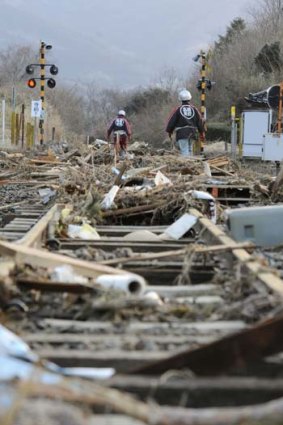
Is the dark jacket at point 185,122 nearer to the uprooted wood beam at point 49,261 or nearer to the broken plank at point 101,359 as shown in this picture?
the uprooted wood beam at point 49,261

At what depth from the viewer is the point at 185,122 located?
15.8 metres

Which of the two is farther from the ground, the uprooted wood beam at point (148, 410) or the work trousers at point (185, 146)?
the work trousers at point (185, 146)

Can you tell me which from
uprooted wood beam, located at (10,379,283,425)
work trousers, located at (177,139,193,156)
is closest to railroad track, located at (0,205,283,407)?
uprooted wood beam, located at (10,379,283,425)

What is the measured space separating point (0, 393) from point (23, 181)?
10.0m

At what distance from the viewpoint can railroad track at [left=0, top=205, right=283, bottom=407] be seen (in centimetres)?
242

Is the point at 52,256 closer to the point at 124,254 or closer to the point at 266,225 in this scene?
the point at 124,254

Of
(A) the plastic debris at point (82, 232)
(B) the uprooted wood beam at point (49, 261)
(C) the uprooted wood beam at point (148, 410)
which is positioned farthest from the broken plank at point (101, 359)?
(A) the plastic debris at point (82, 232)

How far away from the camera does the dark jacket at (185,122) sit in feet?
51.8

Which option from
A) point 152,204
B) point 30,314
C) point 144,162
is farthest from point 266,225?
point 144,162

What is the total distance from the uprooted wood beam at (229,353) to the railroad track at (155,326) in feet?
0.11

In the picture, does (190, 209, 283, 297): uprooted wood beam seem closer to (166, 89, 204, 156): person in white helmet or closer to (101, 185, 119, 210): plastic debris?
(101, 185, 119, 210): plastic debris

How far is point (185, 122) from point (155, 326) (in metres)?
13.0

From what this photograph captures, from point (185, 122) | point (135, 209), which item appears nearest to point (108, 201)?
point (135, 209)

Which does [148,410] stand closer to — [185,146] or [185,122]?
[185,122]
